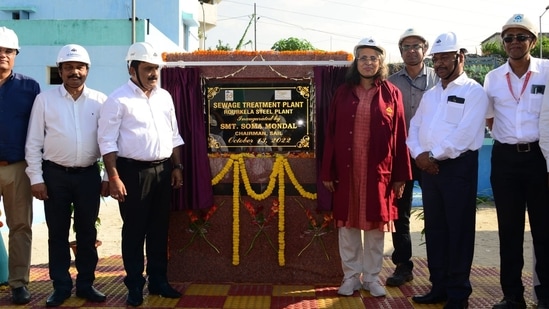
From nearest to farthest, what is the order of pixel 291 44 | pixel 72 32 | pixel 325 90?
pixel 325 90 → pixel 72 32 → pixel 291 44

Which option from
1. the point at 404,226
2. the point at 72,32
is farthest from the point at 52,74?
the point at 404,226

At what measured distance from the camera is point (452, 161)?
13.5 ft

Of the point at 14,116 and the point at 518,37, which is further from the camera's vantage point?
the point at 14,116

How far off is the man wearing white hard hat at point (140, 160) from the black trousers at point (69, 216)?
0.25m

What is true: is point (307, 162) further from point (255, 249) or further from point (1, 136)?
point (1, 136)

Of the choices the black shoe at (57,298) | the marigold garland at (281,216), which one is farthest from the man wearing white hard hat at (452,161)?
the black shoe at (57,298)

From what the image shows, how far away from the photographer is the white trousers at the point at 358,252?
4.58 meters

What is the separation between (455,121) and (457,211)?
633mm

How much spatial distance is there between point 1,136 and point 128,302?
5.15 feet

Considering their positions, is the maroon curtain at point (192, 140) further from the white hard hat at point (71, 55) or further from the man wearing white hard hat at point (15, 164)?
the man wearing white hard hat at point (15, 164)

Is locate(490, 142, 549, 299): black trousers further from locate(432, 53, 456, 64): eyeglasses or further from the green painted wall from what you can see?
the green painted wall

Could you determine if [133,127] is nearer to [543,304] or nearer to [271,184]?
[271,184]

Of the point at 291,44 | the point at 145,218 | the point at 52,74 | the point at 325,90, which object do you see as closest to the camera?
the point at 145,218

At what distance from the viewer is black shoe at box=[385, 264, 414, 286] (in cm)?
501
